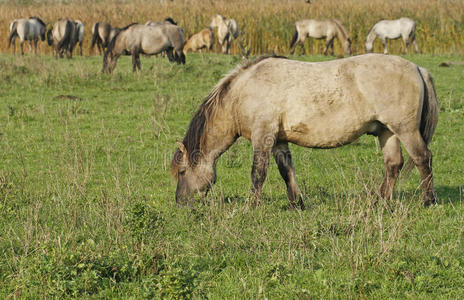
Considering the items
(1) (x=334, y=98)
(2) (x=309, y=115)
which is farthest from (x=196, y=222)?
(1) (x=334, y=98)

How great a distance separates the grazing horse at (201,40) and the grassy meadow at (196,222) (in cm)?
1496

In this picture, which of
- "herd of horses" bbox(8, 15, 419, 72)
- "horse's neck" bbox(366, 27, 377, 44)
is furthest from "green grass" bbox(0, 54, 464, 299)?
"horse's neck" bbox(366, 27, 377, 44)

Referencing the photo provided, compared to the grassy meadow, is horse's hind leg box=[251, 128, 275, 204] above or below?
above

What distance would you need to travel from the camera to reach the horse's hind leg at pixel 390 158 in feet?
22.8

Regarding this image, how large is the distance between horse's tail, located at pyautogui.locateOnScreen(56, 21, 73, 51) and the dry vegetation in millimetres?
3100

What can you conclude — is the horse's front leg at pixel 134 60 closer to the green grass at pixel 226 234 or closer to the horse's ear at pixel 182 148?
the green grass at pixel 226 234

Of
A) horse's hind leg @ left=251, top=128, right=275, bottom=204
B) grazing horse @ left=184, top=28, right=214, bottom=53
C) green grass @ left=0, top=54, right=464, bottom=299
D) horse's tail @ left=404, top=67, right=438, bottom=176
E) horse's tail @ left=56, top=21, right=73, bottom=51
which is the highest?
horse's tail @ left=404, top=67, right=438, bottom=176

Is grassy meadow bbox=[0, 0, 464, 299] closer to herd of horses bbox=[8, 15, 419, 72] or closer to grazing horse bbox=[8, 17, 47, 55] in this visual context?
herd of horses bbox=[8, 15, 419, 72]

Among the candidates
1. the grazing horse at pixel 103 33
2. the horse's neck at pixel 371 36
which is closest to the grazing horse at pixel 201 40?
the grazing horse at pixel 103 33

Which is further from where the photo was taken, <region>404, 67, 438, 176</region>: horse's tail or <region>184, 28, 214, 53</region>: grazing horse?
<region>184, 28, 214, 53</region>: grazing horse

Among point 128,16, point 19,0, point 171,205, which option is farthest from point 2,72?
point 19,0

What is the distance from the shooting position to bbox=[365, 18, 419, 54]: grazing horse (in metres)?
26.4

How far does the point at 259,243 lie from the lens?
5285 millimetres

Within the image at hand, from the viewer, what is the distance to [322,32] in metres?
27.1
